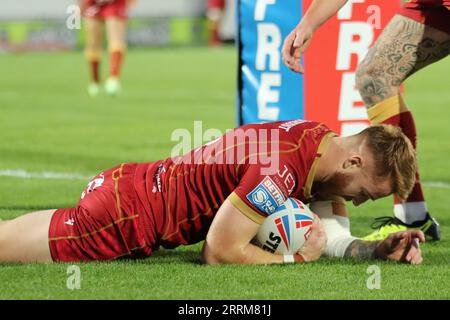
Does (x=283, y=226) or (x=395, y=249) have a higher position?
(x=283, y=226)

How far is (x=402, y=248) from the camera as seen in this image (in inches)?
204

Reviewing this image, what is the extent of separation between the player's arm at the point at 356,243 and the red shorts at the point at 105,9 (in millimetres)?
11163

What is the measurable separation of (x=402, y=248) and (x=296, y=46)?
1.15 m

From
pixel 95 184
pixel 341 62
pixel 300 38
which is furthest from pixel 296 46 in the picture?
pixel 341 62

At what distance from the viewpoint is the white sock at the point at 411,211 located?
601cm

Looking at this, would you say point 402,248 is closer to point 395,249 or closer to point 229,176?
point 395,249

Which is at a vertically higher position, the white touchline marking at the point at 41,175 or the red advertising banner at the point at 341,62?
the red advertising banner at the point at 341,62


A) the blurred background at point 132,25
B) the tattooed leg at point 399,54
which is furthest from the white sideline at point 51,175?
the blurred background at point 132,25

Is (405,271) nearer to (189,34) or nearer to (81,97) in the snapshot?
(81,97)

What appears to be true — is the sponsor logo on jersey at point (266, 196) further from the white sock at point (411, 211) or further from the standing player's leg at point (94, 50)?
the standing player's leg at point (94, 50)

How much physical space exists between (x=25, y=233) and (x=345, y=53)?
2989 mm

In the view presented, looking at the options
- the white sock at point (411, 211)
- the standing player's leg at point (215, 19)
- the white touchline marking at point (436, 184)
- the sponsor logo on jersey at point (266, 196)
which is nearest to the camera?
the sponsor logo on jersey at point (266, 196)

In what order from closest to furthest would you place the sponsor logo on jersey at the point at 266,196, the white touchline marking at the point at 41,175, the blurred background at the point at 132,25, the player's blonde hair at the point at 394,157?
the sponsor logo on jersey at the point at 266,196
the player's blonde hair at the point at 394,157
the white touchline marking at the point at 41,175
the blurred background at the point at 132,25

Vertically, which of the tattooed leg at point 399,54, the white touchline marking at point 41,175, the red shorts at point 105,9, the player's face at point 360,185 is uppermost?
the tattooed leg at point 399,54
